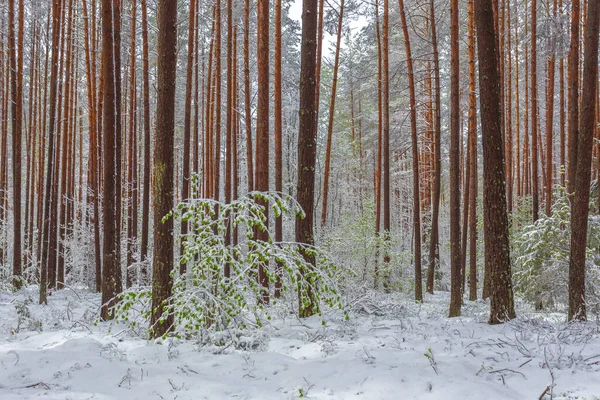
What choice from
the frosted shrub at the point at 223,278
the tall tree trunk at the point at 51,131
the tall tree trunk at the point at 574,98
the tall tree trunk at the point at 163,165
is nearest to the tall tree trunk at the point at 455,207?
the tall tree trunk at the point at 574,98

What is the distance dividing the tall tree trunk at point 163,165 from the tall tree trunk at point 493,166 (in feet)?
14.0

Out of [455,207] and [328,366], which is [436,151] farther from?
[328,366]

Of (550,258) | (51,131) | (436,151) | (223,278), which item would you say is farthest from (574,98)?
(51,131)

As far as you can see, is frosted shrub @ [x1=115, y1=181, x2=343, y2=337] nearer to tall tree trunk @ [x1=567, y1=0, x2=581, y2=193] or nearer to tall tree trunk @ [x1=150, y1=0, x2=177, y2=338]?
tall tree trunk @ [x1=150, y1=0, x2=177, y2=338]

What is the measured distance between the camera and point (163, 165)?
5375 millimetres

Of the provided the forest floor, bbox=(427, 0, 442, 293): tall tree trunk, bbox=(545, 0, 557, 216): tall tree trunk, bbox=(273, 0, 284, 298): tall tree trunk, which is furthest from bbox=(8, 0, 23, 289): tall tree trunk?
bbox=(545, 0, 557, 216): tall tree trunk

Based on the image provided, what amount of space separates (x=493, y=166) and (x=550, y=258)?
5621 mm

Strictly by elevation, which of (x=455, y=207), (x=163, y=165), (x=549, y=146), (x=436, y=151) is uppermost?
(x=549, y=146)

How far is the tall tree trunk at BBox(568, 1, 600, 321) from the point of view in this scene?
5.87m

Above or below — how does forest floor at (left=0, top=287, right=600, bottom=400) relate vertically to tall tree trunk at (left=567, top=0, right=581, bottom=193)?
below

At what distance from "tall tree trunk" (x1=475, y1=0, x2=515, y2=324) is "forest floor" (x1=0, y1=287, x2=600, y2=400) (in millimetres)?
692

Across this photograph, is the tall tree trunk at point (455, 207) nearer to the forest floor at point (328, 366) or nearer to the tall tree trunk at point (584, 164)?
the tall tree trunk at point (584, 164)

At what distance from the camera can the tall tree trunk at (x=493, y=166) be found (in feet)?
18.4

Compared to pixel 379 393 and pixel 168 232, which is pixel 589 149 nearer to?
pixel 379 393
